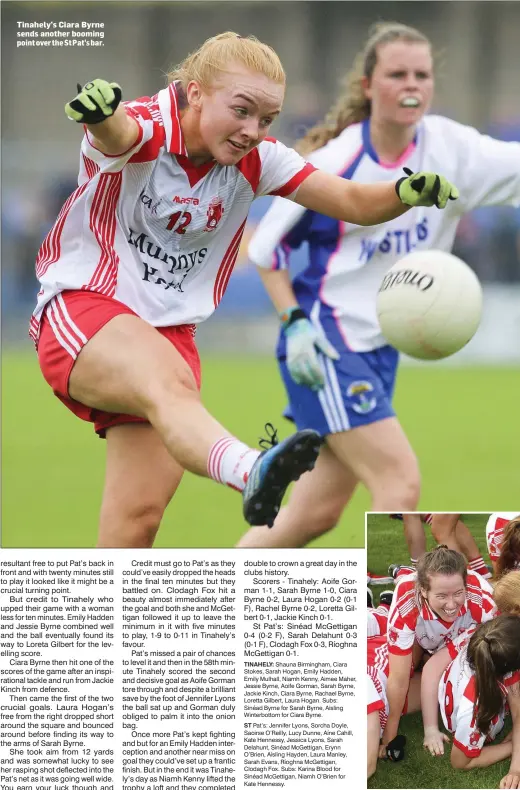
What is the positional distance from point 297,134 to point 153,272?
4.81 feet

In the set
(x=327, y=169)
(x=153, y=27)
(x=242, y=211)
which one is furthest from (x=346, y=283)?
(x=153, y=27)

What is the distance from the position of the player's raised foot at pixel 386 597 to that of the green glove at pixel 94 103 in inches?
81.7

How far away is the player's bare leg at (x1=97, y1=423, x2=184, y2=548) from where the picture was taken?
3.69 meters

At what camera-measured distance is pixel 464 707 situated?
147 inches

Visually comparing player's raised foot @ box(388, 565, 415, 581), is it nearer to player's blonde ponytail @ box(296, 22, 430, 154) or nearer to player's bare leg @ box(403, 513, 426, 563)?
player's bare leg @ box(403, 513, 426, 563)

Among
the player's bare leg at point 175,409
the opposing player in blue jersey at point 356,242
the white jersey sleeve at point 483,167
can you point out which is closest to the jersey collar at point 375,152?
the opposing player in blue jersey at point 356,242

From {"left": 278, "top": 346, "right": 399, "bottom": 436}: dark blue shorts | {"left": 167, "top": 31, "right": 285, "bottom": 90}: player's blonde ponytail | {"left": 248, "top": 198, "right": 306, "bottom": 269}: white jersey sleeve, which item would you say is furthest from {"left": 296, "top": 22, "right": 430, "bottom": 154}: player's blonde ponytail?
{"left": 167, "top": 31, "right": 285, "bottom": 90}: player's blonde ponytail

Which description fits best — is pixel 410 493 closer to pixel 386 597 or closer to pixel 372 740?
pixel 386 597

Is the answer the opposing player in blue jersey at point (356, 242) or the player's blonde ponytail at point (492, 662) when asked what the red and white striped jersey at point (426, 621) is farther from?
the opposing player in blue jersey at point (356, 242)

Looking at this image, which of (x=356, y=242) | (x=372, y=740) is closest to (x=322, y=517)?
(x=372, y=740)

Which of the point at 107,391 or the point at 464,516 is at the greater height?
the point at 107,391

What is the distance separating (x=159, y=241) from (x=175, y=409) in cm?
86

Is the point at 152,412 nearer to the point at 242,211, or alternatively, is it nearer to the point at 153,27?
the point at 242,211

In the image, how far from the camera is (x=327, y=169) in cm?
450
